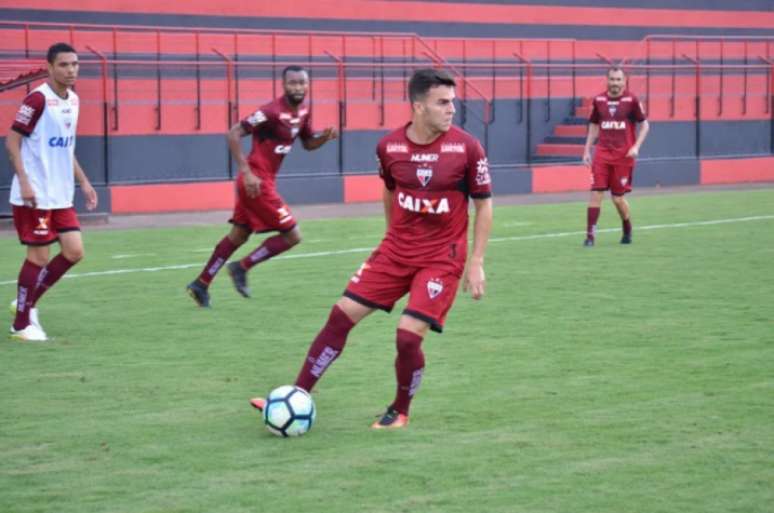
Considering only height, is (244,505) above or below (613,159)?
below

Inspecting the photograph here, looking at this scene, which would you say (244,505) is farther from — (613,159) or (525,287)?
(613,159)

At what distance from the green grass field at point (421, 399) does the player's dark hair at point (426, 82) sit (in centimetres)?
168

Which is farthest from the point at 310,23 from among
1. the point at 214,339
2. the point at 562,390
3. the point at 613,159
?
the point at 562,390

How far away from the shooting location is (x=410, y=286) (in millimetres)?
7254

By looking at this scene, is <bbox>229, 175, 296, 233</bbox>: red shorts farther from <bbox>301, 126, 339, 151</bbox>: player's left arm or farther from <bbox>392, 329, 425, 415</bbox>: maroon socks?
<bbox>392, 329, 425, 415</bbox>: maroon socks

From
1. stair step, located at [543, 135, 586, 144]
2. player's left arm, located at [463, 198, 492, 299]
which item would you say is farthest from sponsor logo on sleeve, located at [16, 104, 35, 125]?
stair step, located at [543, 135, 586, 144]

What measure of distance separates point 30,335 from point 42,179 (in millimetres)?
1117

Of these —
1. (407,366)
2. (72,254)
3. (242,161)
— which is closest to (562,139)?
(242,161)

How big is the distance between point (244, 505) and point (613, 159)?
12.0 m

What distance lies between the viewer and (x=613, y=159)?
17.0 meters

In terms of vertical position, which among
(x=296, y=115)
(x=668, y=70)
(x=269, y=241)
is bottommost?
(x=269, y=241)

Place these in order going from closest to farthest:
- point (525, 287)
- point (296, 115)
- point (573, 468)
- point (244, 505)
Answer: point (244, 505), point (573, 468), point (296, 115), point (525, 287)

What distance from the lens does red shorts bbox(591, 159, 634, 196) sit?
16.9m

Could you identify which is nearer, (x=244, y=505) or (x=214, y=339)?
(x=244, y=505)
